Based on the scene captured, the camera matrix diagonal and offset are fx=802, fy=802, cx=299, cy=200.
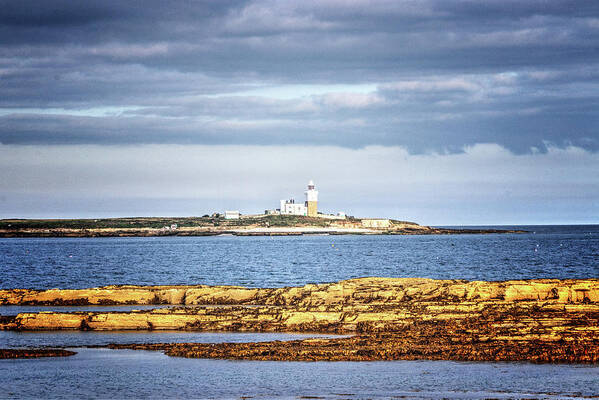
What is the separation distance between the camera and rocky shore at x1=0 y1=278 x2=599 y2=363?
22922 millimetres

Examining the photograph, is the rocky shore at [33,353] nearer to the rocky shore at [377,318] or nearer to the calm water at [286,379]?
the calm water at [286,379]

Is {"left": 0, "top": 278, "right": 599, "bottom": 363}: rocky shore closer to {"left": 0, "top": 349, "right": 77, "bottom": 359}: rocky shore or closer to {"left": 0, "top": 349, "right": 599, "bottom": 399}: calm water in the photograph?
{"left": 0, "top": 349, "right": 599, "bottom": 399}: calm water

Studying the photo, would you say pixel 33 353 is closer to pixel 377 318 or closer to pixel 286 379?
pixel 286 379

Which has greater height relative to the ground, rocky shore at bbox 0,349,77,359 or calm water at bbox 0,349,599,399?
rocky shore at bbox 0,349,77,359

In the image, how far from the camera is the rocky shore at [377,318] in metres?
22.9

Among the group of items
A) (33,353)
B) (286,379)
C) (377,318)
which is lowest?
(286,379)

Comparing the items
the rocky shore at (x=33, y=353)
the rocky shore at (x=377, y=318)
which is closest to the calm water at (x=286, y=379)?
the rocky shore at (x=33, y=353)

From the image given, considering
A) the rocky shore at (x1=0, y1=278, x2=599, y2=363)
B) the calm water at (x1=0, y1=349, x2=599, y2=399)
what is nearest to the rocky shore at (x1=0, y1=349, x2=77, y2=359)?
the calm water at (x1=0, y1=349, x2=599, y2=399)

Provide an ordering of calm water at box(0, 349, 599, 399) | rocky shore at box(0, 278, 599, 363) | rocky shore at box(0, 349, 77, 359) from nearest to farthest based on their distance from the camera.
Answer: calm water at box(0, 349, 599, 399) → rocky shore at box(0, 278, 599, 363) → rocky shore at box(0, 349, 77, 359)

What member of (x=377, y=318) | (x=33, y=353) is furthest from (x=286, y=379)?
(x=33, y=353)

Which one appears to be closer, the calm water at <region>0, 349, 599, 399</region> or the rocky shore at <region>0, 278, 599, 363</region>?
the calm water at <region>0, 349, 599, 399</region>

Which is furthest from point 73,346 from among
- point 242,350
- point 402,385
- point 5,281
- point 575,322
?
point 5,281

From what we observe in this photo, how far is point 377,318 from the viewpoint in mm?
27703

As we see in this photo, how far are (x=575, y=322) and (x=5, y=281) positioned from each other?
47906 millimetres
